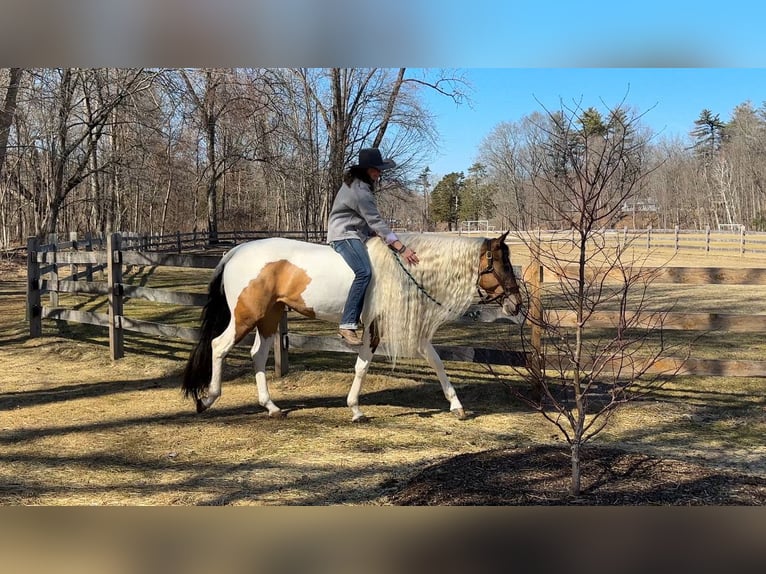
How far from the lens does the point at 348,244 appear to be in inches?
182

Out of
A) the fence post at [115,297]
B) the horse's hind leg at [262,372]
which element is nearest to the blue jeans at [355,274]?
the horse's hind leg at [262,372]

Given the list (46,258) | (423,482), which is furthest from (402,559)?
(46,258)

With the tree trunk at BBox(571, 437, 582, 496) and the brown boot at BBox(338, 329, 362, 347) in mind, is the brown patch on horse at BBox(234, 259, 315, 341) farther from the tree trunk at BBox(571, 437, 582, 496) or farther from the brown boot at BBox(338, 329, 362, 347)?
the tree trunk at BBox(571, 437, 582, 496)

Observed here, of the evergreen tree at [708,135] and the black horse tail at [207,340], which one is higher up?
A: the evergreen tree at [708,135]

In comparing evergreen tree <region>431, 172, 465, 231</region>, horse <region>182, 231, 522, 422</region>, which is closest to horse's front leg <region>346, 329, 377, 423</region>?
horse <region>182, 231, 522, 422</region>

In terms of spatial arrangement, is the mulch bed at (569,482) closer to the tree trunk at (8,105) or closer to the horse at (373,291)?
the horse at (373,291)

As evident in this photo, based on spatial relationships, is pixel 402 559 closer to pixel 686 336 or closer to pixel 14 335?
pixel 686 336

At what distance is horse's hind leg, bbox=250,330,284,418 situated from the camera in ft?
16.1

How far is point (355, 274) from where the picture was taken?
4.62 metres

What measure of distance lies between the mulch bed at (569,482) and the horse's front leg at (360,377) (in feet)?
3.83

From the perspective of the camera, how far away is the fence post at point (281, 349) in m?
5.90
